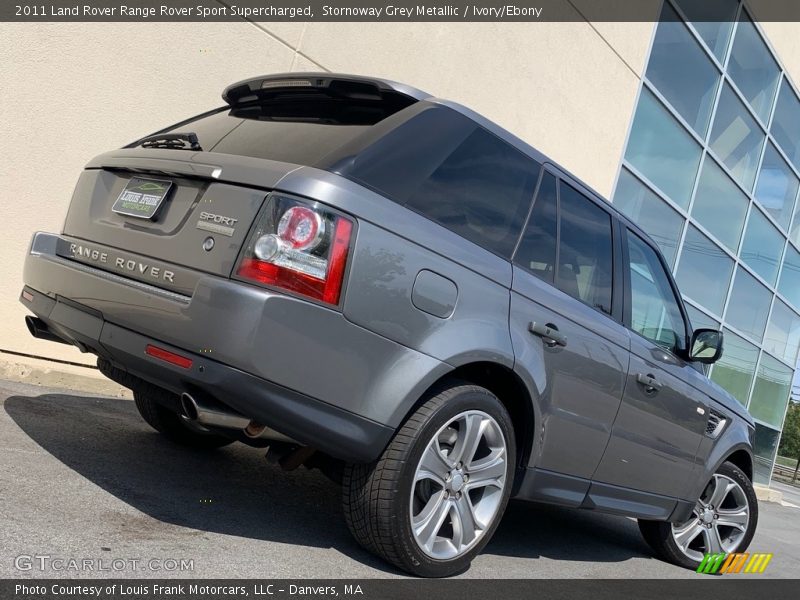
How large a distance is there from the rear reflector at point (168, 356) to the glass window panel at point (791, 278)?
49.6 feet

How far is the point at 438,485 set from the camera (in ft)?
9.53

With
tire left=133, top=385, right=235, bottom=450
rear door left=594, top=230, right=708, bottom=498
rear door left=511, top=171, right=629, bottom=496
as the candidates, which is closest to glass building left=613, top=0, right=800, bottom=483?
rear door left=594, top=230, right=708, bottom=498

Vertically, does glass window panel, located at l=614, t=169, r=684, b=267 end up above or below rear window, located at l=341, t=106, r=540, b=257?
above

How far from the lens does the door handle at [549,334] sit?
124 inches

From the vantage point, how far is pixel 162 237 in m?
2.67

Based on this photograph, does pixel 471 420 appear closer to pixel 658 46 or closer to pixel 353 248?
pixel 353 248

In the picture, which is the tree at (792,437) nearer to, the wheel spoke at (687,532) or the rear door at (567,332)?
the wheel spoke at (687,532)

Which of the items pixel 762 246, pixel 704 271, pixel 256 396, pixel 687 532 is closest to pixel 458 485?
pixel 256 396

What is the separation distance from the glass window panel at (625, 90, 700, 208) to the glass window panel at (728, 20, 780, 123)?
189cm

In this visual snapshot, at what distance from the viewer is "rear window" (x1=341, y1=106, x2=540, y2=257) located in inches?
106

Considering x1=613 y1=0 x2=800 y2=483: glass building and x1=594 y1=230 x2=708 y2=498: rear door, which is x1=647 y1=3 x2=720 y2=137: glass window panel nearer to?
x1=613 y1=0 x2=800 y2=483: glass building

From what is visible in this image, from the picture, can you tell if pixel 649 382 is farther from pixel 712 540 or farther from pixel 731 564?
pixel 731 564

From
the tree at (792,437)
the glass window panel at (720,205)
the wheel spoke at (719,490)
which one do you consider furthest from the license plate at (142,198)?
the tree at (792,437)

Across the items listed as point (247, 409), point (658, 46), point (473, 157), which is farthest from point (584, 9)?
point (247, 409)
